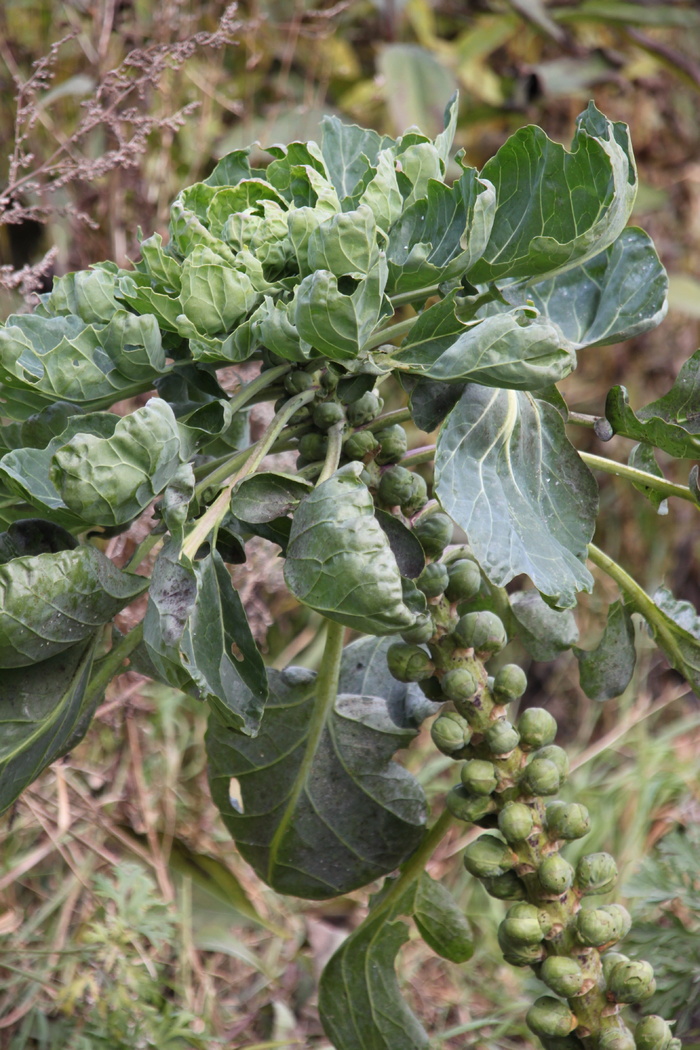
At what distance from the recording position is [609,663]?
2.49 ft

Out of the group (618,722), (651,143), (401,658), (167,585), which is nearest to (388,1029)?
(401,658)

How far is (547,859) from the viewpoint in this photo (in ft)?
2.23

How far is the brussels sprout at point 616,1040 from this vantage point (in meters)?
0.66

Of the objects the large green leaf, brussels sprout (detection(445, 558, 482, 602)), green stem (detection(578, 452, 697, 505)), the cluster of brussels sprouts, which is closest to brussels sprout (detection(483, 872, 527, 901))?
the cluster of brussels sprouts

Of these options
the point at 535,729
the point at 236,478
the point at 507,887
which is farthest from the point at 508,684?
the point at 236,478

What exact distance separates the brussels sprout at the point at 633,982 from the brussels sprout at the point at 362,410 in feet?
1.40

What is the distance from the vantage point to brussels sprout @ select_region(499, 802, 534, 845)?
66 cm

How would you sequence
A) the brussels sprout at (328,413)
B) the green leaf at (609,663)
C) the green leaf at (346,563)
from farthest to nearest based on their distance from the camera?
1. the green leaf at (609,663)
2. the brussels sprout at (328,413)
3. the green leaf at (346,563)

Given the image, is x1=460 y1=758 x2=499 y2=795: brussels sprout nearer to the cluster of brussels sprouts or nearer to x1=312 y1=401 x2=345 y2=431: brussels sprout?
the cluster of brussels sprouts

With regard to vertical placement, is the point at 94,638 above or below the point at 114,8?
below

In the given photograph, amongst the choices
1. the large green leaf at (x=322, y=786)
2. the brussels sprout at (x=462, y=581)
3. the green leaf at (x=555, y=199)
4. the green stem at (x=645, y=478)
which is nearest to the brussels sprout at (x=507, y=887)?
the large green leaf at (x=322, y=786)

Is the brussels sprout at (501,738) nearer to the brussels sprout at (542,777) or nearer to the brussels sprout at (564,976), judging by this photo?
the brussels sprout at (542,777)

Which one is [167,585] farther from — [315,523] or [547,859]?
[547,859]

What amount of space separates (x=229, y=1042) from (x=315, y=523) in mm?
972
